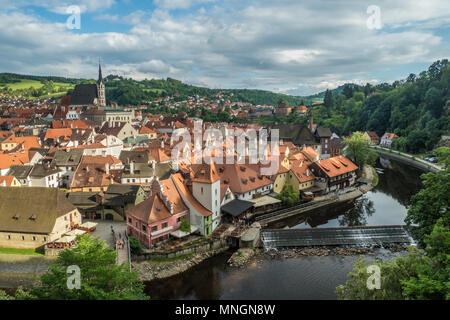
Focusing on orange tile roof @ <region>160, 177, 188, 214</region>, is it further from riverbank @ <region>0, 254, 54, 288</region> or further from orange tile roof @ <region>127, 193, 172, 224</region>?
riverbank @ <region>0, 254, 54, 288</region>

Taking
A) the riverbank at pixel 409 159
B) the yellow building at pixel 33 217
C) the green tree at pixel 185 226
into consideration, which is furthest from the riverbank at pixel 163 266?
the riverbank at pixel 409 159

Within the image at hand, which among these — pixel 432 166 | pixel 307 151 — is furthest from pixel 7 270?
pixel 432 166

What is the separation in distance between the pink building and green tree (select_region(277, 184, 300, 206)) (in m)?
16.6

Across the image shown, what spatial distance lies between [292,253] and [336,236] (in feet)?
22.3

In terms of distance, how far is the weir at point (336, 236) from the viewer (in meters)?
35.8

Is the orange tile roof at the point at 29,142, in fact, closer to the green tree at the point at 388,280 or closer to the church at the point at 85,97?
→ the church at the point at 85,97

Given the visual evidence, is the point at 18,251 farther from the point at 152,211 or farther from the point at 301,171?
the point at 301,171

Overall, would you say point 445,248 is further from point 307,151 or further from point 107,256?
point 307,151

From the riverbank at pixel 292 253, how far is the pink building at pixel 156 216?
770 cm

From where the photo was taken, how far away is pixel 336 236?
37.0m

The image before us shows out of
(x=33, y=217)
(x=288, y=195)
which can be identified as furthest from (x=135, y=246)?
(x=288, y=195)

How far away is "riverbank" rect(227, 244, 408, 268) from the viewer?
107ft

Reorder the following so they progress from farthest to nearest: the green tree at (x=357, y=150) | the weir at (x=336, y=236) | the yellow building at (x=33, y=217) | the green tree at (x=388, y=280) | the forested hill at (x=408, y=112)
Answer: the forested hill at (x=408, y=112), the green tree at (x=357, y=150), the weir at (x=336, y=236), the yellow building at (x=33, y=217), the green tree at (x=388, y=280)

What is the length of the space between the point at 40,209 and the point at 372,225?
4063cm
